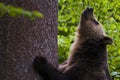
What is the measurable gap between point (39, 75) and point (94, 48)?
1388 mm

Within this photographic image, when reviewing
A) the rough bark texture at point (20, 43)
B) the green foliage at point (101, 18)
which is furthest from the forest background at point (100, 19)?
the rough bark texture at point (20, 43)

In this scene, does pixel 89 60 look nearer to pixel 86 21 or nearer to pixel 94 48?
pixel 94 48

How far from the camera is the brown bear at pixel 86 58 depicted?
391 cm

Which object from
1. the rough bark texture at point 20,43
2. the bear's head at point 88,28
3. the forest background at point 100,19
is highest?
the rough bark texture at point 20,43

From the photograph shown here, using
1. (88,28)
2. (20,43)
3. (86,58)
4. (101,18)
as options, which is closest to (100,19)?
(101,18)

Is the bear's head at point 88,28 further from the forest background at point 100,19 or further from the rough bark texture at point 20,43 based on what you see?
the rough bark texture at point 20,43

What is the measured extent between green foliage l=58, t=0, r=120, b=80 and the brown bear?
4.01 ft

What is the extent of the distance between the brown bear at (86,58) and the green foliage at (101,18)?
4.01 feet

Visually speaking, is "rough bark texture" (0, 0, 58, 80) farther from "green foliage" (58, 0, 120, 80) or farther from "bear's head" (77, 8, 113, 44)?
"green foliage" (58, 0, 120, 80)

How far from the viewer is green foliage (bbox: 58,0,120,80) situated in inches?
252

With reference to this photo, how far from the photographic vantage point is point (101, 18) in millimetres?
6855

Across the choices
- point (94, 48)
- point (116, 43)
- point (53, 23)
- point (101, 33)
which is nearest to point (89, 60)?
A: point (94, 48)

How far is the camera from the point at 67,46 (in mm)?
6027

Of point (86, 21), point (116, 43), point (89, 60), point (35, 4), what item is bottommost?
point (116, 43)
